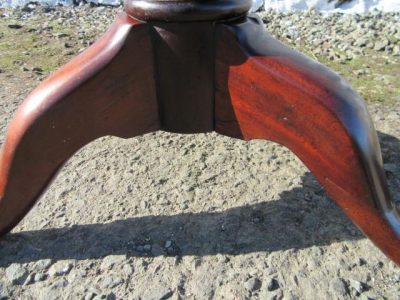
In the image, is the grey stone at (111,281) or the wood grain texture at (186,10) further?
the grey stone at (111,281)

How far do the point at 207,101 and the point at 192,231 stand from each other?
24cm

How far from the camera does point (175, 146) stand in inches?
41.5

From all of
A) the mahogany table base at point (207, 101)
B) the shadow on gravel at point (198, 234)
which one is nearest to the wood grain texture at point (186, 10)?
the mahogany table base at point (207, 101)

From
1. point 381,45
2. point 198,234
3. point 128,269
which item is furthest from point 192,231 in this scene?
point 381,45

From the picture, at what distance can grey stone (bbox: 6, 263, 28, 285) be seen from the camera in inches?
28.2

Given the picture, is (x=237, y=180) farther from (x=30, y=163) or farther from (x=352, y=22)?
(x=352, y=22)

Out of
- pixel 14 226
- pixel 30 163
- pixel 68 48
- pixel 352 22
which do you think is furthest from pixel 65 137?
pixel 352 22

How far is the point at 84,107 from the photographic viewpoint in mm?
651

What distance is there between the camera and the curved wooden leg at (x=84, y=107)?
0.63 meters

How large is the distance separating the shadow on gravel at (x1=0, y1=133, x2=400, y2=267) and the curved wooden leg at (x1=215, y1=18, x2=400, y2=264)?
0.57 feet

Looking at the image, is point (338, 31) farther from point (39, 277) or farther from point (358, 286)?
point (39, 277)

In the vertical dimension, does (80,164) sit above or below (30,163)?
below

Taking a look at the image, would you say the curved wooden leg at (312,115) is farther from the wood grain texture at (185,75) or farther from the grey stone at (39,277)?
the grey stone at (39,277)

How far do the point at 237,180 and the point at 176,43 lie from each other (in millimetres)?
380
